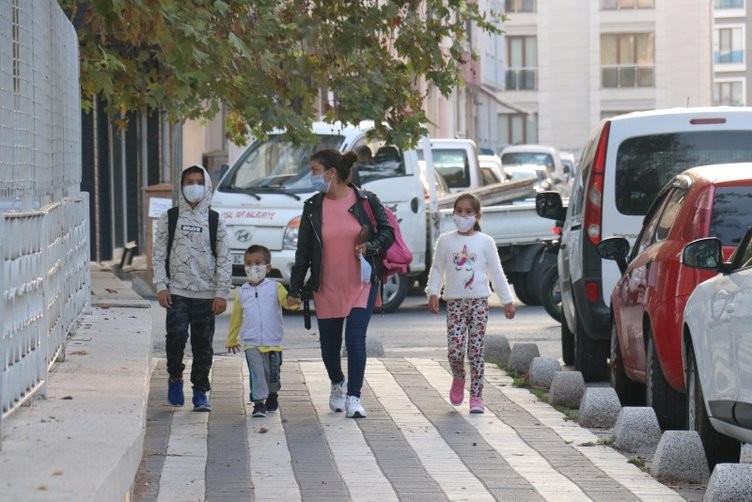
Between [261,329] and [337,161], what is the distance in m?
1.13

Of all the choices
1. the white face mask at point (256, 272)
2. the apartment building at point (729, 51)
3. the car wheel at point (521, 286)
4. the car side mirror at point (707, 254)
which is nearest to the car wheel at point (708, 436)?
the car side mirror at point (707, 254)

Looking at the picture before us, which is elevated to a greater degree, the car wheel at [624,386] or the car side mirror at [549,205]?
the car side mirror at [549,205]

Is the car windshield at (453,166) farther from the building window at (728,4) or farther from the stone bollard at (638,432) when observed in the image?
the building window at (728,4)

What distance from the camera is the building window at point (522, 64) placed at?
77.9 m

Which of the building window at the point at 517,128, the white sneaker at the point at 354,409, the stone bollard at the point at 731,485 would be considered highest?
the building window at the point at 517,128

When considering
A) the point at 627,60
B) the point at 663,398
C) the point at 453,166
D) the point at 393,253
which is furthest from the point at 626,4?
the point at 663,398

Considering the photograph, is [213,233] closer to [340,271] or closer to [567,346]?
[340,271]

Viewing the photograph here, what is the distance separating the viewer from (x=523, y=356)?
13.8 m

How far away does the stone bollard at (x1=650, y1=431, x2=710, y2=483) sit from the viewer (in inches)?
332

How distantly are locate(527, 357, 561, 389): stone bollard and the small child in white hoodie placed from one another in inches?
46.7

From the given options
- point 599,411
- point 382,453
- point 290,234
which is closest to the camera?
point 382,453

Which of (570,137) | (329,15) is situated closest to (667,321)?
(329,15)

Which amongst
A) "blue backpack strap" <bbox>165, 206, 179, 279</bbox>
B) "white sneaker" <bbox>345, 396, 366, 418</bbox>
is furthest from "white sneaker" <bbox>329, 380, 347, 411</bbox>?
"blue backpack strap" <bbox>165, 206, 179, 279</bbox>

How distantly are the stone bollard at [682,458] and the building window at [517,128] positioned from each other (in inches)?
2821
